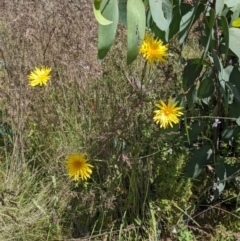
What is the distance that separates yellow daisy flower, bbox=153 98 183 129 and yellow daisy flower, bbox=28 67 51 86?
0.67m

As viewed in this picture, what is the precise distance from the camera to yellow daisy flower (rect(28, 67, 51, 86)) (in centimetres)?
212

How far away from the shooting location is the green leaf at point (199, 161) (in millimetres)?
1774

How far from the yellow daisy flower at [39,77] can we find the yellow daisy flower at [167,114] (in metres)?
0.67

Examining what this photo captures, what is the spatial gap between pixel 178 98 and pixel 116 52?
1.90 feet

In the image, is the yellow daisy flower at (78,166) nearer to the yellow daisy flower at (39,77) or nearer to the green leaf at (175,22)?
the yellow daisy flower at (39,77)

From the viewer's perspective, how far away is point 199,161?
5.84ft

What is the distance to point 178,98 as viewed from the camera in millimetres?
1677

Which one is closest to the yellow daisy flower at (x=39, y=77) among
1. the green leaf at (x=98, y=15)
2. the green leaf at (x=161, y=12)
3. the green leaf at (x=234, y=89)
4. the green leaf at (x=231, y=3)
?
the green leaf at (x=234, y=89)

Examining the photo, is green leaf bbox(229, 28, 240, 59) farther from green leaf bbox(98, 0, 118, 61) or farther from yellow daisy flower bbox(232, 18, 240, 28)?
green leaf bbox(98, 0, 118, 61)

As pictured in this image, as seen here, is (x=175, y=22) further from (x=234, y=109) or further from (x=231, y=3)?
(x=234, y=109)

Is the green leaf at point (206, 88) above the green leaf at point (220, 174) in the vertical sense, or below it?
above

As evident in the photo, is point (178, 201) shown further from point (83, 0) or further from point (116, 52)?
point (83, 0)

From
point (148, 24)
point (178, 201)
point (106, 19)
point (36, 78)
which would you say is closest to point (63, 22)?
point (36, 78)

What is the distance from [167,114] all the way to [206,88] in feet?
0.53
